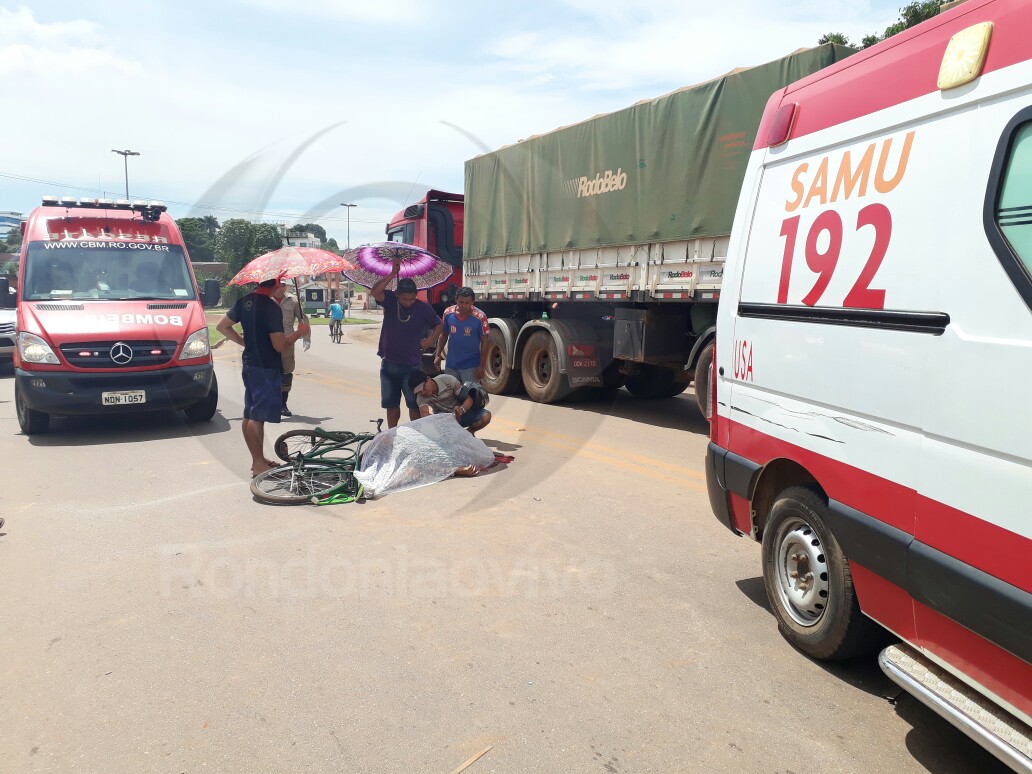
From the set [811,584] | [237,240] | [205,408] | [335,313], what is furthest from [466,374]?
[335,313]

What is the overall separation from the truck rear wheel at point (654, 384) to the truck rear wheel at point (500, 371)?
1813 mm

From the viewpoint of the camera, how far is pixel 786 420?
3346mm

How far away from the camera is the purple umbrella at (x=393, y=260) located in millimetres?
7688

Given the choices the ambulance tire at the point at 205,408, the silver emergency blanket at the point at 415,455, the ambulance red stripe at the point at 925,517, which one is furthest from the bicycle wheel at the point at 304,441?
the ambulance red stripe at the point at 925,517

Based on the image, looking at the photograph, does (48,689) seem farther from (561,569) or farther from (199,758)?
(561,569)

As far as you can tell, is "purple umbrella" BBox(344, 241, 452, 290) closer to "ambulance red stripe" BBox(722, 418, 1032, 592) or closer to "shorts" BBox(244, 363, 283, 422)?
"shorts" BBox(244, 363, 283, 422)

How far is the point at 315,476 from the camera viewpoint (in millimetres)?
5871

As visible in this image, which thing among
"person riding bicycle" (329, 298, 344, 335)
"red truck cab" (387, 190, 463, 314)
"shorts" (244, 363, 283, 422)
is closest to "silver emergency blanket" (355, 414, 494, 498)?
"shorts" (244, 363, 283, 422)

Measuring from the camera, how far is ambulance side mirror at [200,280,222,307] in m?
8.94

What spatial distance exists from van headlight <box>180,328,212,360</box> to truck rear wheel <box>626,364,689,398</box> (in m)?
5.97

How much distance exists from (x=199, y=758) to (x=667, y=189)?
24.9ft

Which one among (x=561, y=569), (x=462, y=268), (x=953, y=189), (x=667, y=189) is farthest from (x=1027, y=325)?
(x=462, y=268)

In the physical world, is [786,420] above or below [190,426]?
above

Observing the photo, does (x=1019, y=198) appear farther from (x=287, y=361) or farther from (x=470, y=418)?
(x=287, y=361)
